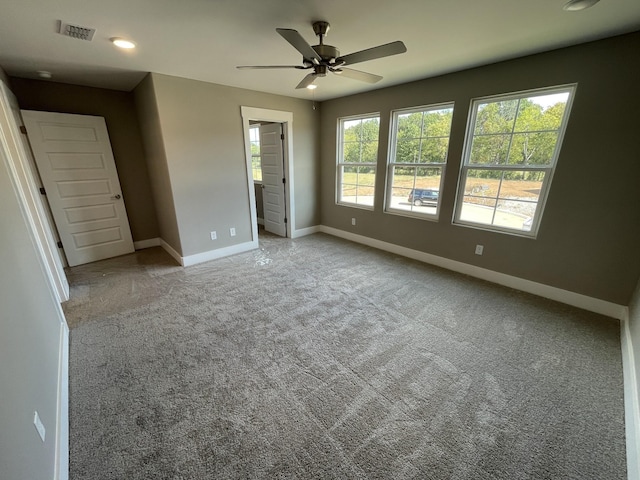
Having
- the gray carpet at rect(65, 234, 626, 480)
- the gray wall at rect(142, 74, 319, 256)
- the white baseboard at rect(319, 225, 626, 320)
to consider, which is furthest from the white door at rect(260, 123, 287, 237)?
the gray carpet at rect(65, 234, 626, 480)

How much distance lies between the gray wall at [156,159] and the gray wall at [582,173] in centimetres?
346

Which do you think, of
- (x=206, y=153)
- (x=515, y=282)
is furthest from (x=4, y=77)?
(x=515, y=282)

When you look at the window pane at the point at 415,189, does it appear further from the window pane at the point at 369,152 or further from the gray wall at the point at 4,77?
the gray wall at the point at 4,77

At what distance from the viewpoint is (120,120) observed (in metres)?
3.87

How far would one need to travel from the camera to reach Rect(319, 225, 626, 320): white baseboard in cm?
252

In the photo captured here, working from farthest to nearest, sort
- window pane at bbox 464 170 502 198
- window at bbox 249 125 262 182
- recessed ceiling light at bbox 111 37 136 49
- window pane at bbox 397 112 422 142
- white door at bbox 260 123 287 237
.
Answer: window at bbox 249 125 262 182 < white door at bbox 260 123 287 237 < window pane at bbox 397 112 422 142 < window pane at bbox 464 170 502 198 < recessed ceiling light at bbox 111 37 136 49

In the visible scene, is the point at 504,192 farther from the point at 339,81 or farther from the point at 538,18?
the point at 339,81

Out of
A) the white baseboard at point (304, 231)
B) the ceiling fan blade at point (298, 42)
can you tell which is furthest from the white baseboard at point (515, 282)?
the ceiling fan blade at point (298, 42)

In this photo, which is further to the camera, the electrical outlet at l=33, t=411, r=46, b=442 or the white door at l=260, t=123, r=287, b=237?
the white door at l=260, t=123, r=287, b=237

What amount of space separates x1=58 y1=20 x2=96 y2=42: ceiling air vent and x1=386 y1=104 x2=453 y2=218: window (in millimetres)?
3417

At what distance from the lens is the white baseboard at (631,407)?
4.19 feet

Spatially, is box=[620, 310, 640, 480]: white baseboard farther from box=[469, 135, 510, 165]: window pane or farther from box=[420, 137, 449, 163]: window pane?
box=[420, 137, 449, 163]: window pane

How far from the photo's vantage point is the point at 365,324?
241 centimetres

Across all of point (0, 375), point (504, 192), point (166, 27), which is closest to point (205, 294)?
point (0, 375)
